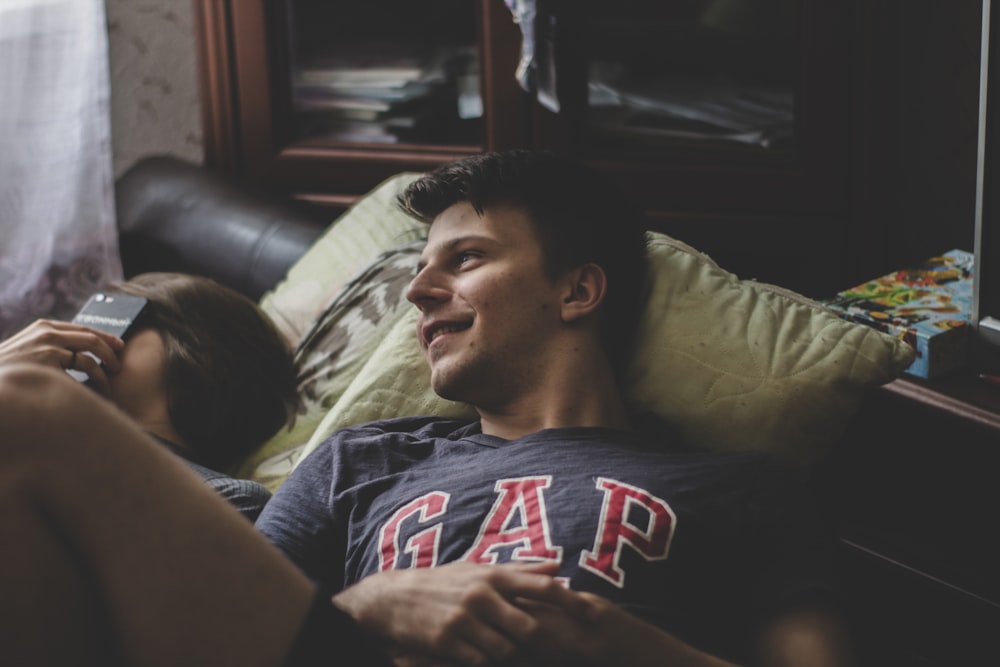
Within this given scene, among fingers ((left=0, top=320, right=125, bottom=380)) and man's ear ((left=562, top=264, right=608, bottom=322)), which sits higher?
man's ear ((left=562, top=264, right=608, bottom=322))

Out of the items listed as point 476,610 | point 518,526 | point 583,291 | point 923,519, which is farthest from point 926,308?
point 476,610

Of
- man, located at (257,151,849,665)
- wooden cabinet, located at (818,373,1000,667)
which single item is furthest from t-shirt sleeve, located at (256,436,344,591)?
wooden cabinet, located at (818,373,1000,667)

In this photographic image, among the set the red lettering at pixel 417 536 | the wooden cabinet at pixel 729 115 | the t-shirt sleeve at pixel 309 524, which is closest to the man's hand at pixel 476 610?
the red lettering at pixel 417 536

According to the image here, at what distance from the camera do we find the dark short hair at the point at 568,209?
1442 millimetres

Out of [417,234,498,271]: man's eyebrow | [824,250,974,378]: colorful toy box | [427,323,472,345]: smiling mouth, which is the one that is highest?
[417,234,498,271]: man's eyebrow

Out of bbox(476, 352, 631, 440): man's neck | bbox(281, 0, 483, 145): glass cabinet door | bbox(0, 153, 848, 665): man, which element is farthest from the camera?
bbox(281, 0, 483, 145): glass cabinet door

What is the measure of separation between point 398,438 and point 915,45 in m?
1.10

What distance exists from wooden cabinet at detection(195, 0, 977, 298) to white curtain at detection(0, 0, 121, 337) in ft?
1.06

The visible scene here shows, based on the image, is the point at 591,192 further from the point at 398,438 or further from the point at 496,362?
the point at 398,438

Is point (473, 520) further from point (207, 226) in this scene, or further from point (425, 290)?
point (207, 226)

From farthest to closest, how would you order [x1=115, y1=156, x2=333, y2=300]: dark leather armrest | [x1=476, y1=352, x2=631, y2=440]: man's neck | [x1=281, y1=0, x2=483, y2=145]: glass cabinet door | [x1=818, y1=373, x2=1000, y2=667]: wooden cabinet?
[x1=281, y1=0, x2=483, y2=145]: glass cabinet door, [x1=115, y1=156, x2=333, y2=300]: dark leather armrest, [x1=818, y1=373, x2=1000, y2=667]: wooden cabinet, [x1=476, y1=352, x2=631, y2=440]: man's neck

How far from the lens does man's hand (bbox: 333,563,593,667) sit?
3.28ft

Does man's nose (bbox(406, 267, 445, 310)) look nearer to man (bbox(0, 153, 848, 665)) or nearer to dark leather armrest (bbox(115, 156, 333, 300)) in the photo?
man (bbox(0, 153, 848, 665))

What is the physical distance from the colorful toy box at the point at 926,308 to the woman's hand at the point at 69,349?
1.06 m
